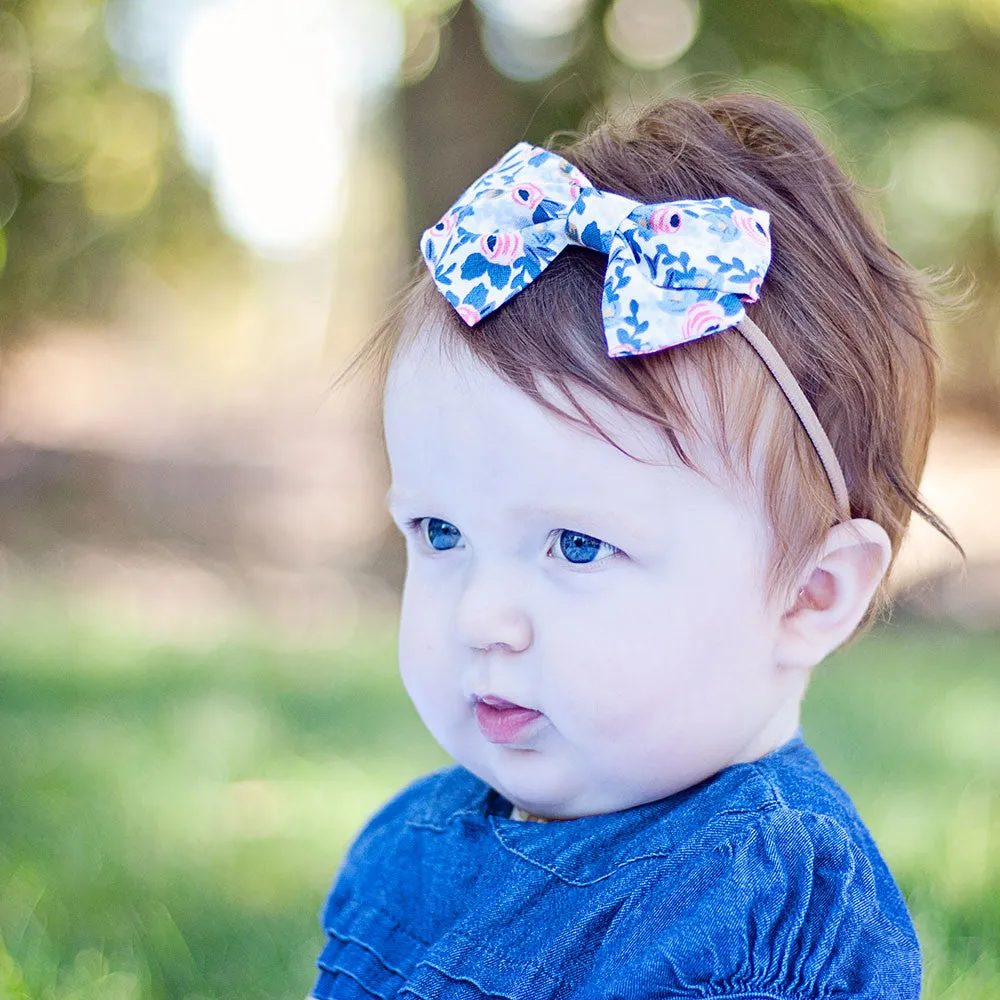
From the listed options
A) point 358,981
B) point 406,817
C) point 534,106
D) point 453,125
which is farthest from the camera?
point 534,106

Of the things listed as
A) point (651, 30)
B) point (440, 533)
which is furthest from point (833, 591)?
point (651, 30)

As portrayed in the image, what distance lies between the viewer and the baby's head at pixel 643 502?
1354mm

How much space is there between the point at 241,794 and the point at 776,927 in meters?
2.15

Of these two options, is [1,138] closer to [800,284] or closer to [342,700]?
[342,700]

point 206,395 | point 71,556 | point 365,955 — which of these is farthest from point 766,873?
point 206,395

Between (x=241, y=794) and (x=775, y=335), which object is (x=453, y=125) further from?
(x=775, y=335)

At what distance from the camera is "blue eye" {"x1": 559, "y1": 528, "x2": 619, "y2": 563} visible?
54.1 inches

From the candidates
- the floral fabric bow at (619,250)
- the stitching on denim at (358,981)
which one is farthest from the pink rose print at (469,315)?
the stitching on denim at (358,981)

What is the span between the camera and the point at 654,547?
135cm

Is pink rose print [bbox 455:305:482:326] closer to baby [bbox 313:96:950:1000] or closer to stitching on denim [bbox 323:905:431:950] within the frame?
baby [bbox 313:96:950:1000]

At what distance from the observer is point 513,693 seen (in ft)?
4.63

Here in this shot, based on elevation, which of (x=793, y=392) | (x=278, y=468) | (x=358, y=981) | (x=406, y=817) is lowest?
(x=278, y=468)

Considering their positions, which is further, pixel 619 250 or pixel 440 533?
pixel 440 533

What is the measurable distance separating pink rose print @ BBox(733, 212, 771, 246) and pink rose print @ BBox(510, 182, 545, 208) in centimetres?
22
